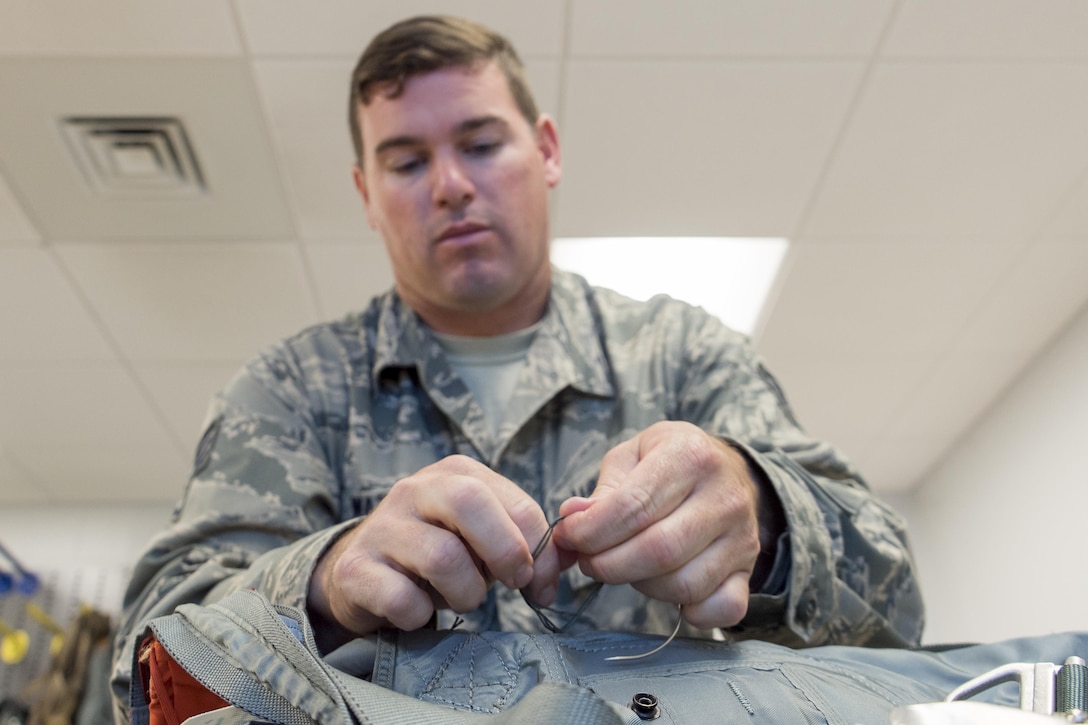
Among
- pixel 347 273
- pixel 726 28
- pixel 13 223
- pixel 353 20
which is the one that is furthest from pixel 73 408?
pixel 726 28

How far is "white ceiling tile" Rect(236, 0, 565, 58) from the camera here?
4.66ft

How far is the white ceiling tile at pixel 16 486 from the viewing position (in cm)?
280

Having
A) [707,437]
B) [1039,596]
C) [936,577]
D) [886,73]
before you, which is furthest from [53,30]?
[936,577]

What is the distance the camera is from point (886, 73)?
5.08 ft

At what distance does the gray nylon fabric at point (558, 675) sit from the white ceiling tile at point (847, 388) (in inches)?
78.3

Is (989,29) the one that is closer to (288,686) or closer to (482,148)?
(482,148)

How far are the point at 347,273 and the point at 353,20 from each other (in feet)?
2.38

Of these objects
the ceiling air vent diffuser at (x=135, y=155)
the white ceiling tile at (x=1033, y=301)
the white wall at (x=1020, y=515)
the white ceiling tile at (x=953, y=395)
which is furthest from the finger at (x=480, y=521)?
the white ceiling tile at (x=953, y=395)

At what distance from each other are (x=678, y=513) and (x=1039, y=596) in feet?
7.44

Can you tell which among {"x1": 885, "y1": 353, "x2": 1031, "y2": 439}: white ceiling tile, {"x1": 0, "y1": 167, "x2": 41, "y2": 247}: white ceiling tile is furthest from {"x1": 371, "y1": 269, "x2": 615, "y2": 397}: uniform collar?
{"x1": 885, "y1": 353, "x2": 1031, "y2": 439}: white ceiling tile

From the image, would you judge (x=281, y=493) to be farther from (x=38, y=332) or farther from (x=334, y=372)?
(x=38, y=332)

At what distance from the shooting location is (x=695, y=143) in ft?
5.57

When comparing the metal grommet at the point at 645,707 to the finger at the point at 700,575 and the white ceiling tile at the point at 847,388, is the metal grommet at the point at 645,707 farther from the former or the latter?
the white ceiling tile at the point at 847,388

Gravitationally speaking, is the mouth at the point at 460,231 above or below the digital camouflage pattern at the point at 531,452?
above
